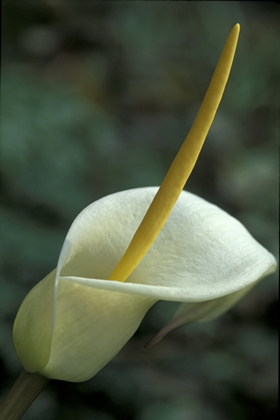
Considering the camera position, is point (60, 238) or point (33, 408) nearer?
point (33, 408)

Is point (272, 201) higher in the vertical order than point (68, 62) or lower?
lower

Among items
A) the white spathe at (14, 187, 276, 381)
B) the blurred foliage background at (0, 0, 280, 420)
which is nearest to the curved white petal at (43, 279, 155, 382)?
the white spathe at (14, 187, 276, 381)

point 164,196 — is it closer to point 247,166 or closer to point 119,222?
point 119,222

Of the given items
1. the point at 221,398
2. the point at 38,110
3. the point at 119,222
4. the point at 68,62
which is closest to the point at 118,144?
the point at 38,110

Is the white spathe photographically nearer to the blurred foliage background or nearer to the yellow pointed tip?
the yellow pointed tip

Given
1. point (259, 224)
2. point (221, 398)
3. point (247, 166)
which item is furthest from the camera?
point (247, 166)

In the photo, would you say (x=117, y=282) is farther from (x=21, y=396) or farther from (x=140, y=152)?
(x=140, y=152)

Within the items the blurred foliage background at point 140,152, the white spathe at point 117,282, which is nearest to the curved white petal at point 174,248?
the white spathe at point 117,282

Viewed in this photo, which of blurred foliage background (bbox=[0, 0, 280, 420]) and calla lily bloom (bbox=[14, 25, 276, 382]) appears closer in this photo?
calla lily bloom (bbox=[14, 25, 276, 382])
